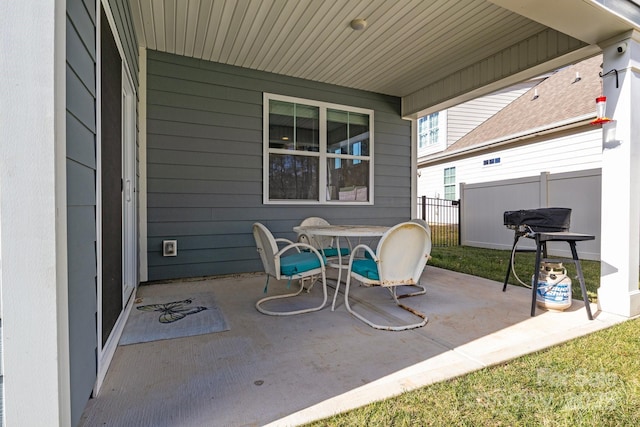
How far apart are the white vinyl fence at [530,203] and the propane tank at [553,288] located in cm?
351

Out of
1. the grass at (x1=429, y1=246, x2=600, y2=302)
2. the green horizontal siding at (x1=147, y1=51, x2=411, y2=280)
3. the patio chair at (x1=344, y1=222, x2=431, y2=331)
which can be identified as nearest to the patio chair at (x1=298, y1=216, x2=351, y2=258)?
the green horizontal siding at (x1=147, y1=51, x2=411, y2=280)

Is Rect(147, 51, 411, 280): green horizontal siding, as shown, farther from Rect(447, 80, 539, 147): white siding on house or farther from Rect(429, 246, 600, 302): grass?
Rect(447, 80, 539, 147): white siding on house

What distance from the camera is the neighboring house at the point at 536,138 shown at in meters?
7.16

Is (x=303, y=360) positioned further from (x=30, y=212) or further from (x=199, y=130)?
(x=199, y=130)

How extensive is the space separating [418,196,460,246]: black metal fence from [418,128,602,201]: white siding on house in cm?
120

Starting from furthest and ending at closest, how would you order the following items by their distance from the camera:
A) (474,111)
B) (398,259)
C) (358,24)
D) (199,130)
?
(474,111) → (199,130) → (358,24) → (398,259)

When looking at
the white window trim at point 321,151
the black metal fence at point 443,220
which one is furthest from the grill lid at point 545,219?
the black metal fence at point 443,220

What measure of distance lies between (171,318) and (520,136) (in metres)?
9.01

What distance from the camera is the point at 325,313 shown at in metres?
2.83

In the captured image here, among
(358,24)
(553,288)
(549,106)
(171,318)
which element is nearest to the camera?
(171,318)

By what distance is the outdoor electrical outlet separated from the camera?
3920 mm

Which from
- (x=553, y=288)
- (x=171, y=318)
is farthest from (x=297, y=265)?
(x=553, y=288)

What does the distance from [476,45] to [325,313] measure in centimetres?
355

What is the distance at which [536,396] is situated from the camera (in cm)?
153
